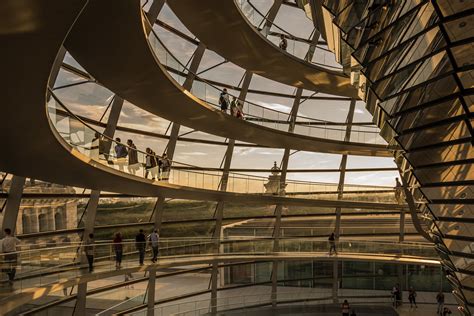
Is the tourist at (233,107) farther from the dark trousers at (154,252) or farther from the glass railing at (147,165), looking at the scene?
the dark trousers at (154,252)

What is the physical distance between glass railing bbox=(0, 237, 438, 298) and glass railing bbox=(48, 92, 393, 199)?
2596mm

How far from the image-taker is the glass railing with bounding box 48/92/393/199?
36.8ft

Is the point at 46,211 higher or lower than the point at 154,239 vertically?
higher

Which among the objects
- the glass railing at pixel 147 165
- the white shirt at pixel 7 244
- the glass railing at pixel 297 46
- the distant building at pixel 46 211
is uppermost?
the glass railing at pixel 297 46

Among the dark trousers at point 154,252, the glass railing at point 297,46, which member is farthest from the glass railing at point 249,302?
the glass railing at point 297,46

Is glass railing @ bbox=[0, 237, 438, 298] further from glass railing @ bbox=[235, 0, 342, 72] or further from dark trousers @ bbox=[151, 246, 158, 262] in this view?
glass railing @ bbox=[235, 0, 342, 72]

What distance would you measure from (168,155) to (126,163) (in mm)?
7146

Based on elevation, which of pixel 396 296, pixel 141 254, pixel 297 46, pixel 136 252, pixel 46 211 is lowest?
pixel 396 296

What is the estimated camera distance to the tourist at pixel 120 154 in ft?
47.9

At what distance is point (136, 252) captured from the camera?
711 inches

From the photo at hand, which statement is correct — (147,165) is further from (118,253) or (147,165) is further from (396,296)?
(396,296)

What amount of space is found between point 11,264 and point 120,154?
175 inches

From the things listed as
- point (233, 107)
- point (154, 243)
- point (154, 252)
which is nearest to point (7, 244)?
point (154, 243)

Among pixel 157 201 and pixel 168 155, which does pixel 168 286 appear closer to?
pixel 157 201
